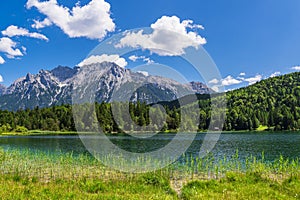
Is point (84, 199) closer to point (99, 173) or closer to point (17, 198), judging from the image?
point (17, 198)

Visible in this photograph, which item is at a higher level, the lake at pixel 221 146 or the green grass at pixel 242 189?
the green grass at pixel 242 189

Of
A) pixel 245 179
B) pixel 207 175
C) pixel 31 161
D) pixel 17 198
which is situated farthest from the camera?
pixel 31 161

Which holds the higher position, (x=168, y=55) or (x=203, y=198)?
(x=168, y=55)

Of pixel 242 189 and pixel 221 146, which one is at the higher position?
pixel 242 189

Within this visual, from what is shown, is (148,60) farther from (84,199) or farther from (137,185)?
(84,199)

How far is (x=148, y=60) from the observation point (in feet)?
62.0

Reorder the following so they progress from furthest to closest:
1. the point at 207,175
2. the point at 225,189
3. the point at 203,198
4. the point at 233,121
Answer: the point at 233,121, the point at 207,175, the point at 225,189, the point at 203,198

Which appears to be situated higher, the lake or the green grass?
the green grass

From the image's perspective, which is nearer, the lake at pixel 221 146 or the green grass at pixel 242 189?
the green grass at pixel 242 189

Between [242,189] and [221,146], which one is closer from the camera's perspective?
[242,189]

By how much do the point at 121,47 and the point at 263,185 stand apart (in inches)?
457

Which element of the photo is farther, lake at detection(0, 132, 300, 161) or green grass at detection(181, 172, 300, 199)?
lake at detection(0, 132, 300, 161)

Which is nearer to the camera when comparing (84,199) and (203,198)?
(84,199)

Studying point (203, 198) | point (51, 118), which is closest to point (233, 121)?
point (51, 118)
